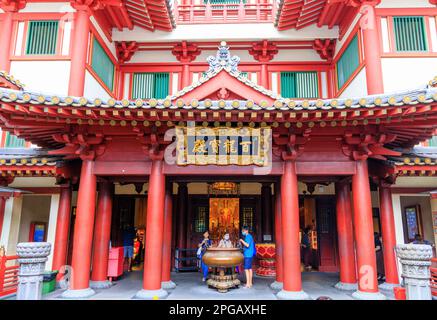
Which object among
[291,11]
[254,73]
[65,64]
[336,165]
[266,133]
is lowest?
[336,165]

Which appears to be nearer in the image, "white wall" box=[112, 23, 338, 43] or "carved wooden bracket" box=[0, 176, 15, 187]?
"carved wooden bracket" box=[0, 176, 15, 187]

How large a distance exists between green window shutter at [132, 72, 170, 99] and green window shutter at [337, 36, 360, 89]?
7.01 meters

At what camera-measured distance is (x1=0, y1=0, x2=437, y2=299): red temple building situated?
23.4ft

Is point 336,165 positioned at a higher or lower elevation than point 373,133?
lower

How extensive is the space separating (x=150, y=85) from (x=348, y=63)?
7910mm

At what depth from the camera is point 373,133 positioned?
7.47 metres

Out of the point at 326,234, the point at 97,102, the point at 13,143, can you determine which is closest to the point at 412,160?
the point at 326,234

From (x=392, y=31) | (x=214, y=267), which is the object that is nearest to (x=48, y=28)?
(x=214, y=267)

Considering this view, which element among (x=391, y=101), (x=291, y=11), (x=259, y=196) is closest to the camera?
(x=391, y=101)

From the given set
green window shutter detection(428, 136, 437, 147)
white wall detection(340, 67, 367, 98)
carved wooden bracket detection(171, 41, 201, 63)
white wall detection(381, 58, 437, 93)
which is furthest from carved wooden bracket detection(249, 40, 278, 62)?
green window shutter detection(428, 136, 437, 147)

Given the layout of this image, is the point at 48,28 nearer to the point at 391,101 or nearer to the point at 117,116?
the point at 117,116

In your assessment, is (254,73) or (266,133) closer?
(266,133)

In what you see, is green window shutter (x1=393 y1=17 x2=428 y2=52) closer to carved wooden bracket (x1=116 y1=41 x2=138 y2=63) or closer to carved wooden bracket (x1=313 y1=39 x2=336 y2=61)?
carved wooden bracket (x1=313 y1=39 x2=336 y2=61)

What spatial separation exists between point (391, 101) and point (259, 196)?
24.4 feet
